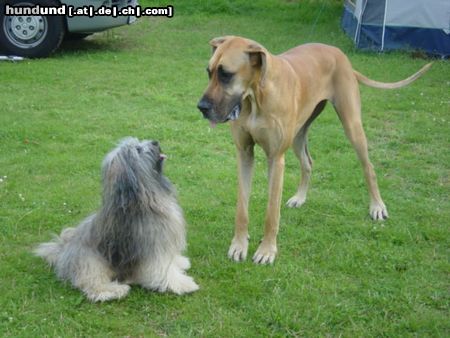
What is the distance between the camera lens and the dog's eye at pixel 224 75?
3.44 m

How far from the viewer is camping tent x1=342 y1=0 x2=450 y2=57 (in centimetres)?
1048

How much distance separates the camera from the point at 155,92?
802 centimetres

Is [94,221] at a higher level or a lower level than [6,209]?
higher

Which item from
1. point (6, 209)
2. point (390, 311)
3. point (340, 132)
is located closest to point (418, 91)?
point (340, 132)

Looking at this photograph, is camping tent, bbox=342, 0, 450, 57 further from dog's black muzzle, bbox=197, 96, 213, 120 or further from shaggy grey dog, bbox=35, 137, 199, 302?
shaggy grey dog, bbox=35, 137, 199, 302

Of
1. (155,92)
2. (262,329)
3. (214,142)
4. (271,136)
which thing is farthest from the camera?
(155,92)

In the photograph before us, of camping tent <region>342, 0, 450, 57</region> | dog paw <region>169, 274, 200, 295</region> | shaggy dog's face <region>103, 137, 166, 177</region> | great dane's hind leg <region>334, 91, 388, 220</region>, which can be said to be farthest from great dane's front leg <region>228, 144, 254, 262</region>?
camping tent <region>342, 0, 450, 57</region>

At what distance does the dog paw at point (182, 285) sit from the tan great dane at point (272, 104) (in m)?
0.53

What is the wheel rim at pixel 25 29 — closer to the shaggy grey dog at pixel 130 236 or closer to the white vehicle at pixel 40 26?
the white vehicle at pixel 40 26

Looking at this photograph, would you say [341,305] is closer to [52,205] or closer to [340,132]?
[52,205]

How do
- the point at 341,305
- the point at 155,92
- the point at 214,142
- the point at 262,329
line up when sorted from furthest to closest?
the point at 155,92
the point at 214,142
the point at 341,305
the point at 262,329

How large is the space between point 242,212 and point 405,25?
8.01 m

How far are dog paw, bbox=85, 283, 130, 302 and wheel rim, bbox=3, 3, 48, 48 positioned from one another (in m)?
6.89

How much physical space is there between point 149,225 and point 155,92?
15.9 feet
